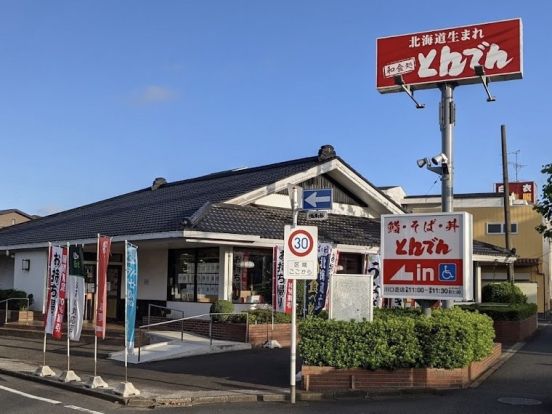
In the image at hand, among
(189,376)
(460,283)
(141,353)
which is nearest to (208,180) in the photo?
(141,353)

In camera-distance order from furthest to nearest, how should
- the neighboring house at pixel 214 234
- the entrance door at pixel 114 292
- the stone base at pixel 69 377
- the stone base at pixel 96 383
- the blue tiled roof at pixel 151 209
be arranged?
1. the entrance door at pixel 114 292
2. the blue tiled roof at pixel 151 209
3. the neighboring house at pixel 214 234
4. the stone base at pixel 69 377
5. the stone base at pixel 96 383

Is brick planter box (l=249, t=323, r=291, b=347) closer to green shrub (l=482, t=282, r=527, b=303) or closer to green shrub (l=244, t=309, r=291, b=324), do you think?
green shrub (l=244, t=309, r=291, b=324)

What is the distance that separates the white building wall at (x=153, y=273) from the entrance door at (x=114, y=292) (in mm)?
1907

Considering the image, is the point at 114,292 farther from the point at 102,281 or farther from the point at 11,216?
the point at 11,216

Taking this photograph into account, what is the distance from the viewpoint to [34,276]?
23969 millimetres

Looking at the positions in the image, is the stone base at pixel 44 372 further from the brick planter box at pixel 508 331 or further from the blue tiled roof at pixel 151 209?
the brick planter box at pixel 508 331

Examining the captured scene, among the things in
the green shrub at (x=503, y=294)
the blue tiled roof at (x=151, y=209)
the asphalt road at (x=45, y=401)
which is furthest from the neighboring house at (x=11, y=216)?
the asphalt road at (x=45, y=401)

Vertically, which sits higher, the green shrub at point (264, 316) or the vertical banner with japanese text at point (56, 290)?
the vertical banner with japanese text at point (56, 290)

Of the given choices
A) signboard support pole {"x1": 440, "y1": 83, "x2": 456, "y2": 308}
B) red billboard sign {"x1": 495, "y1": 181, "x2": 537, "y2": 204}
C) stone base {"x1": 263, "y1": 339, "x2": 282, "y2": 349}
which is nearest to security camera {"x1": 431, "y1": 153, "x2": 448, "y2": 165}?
signboard support pole {"x1": 440, "y1": 83, "x2": 456, "y2": 308}

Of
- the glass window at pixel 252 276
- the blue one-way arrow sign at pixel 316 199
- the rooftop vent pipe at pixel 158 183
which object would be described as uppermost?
the rooftop vent pipe at pixel 158 183

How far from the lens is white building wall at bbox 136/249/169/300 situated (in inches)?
819

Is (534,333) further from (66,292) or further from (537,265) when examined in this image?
(537,265)

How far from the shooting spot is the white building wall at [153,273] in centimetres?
2081

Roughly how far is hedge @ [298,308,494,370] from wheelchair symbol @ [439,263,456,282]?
2.35ft
